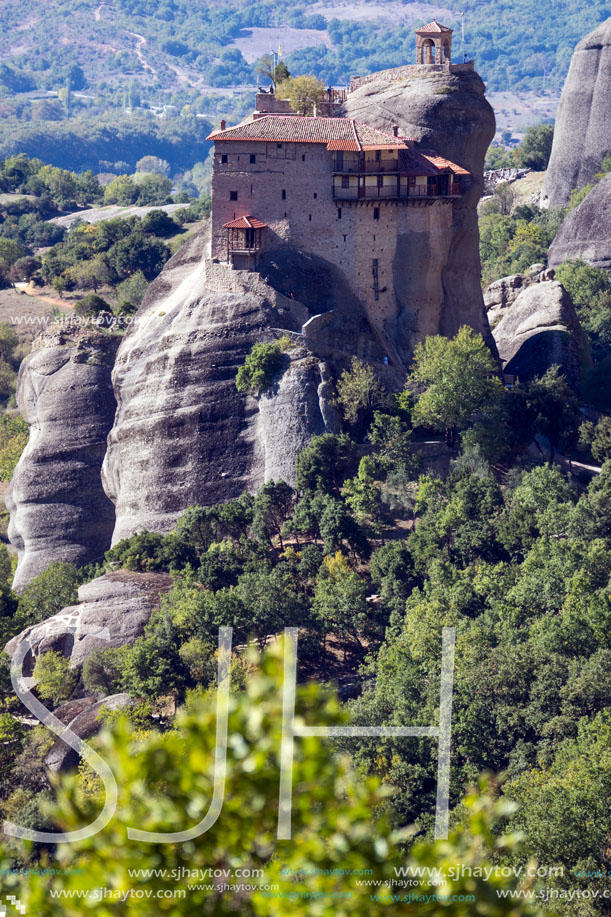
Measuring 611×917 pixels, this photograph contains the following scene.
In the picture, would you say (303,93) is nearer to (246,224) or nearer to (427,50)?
(427,50)

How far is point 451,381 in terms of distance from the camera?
194 feet

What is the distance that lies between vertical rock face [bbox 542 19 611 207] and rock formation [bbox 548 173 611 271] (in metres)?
18.9

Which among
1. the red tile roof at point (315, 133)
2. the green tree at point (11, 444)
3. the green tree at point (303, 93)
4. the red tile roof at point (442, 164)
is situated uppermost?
the green tree at point (303, 93)

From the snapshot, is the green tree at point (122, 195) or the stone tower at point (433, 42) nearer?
the stone tower at point (433, 42)

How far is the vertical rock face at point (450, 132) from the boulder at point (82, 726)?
2395cm

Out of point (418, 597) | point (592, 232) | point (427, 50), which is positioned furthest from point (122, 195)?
point (418, 597)

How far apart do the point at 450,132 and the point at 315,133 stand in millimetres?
7656

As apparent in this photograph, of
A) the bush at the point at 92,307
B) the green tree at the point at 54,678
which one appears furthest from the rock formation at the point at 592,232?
the green tree at the point at 54,678

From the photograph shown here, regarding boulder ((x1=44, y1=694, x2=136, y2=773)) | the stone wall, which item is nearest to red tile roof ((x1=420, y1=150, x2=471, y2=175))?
the stone wall

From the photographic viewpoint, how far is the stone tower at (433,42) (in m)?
67.5

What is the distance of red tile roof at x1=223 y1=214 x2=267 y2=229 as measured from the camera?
60781 millimetres

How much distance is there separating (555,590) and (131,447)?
22393 millimetres

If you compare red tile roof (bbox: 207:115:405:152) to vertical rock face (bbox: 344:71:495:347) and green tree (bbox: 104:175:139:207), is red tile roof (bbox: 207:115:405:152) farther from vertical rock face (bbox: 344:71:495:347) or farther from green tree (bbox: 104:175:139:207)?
green tree (bbox: 104:175:139:207)

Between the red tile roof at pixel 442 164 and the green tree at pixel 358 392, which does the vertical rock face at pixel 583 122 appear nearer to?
the red tile roof at pixel 442 164
